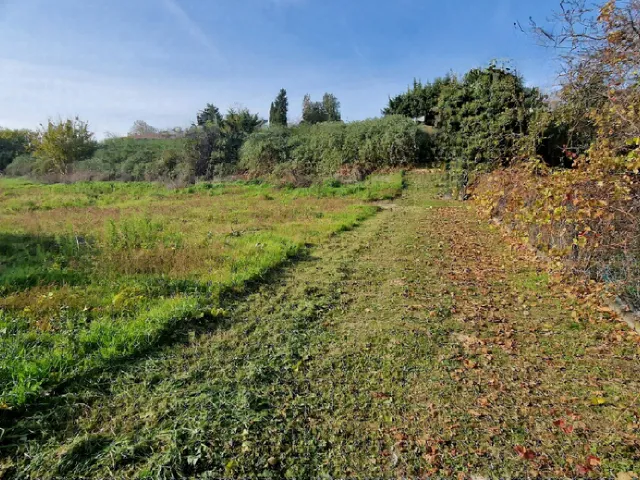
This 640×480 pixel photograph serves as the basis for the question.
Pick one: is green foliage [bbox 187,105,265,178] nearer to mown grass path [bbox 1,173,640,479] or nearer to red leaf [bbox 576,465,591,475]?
mown grass path [bbox 1,173,640,479]

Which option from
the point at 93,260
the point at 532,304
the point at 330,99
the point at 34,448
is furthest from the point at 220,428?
the point at 330,99

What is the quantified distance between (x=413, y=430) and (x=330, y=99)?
33029 millimetres

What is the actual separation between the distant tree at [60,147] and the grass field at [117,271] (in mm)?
16433

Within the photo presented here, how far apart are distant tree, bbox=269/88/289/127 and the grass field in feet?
73.3

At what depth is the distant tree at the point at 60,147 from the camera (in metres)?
24.4

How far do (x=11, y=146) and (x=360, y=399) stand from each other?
130 feet

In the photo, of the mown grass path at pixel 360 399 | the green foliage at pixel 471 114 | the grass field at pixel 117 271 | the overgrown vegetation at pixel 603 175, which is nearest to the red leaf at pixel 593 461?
the mown grass path at pixel 360 399

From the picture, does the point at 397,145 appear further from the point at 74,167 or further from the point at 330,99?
the point at 74,167

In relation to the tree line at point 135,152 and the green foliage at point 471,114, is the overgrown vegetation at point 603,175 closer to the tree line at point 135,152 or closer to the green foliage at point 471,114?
the green foliage at point 471,114

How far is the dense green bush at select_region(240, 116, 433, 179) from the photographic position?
57.6 feet

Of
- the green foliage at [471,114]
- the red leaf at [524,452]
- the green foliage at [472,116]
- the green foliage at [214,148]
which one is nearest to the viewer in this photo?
the red leaf at [524,452]


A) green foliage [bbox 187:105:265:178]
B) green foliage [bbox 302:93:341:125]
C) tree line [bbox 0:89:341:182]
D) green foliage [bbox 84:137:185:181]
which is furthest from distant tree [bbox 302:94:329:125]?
green foliage [bbox 84:137:185:181]

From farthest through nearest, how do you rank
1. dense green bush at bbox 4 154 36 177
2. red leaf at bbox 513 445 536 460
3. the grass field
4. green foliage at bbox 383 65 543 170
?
1. dense green bush at bbox 4 154 36 177
2. green foliage at bbox 383 65 543 170
3. the grass field
4. red leaf at bbox 513 445 536 460

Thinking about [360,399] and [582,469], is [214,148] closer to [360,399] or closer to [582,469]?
[360,399]
